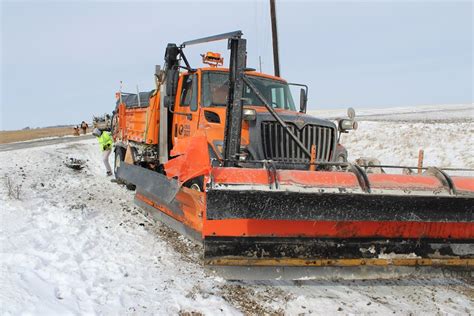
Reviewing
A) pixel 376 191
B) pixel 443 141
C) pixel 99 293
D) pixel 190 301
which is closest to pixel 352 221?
pixel 376 191

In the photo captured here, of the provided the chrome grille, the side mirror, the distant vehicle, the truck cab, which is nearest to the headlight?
the truck cab

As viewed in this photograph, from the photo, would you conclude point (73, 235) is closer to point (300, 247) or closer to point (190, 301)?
point (190, 301)

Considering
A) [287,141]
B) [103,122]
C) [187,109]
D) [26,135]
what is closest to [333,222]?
[287,141]

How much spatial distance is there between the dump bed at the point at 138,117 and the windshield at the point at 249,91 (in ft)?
5.43

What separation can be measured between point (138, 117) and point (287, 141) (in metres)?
4.89

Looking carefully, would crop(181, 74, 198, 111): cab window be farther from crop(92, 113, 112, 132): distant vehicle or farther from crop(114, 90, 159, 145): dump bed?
crop(92, 113, 112, 132): distant vehicle

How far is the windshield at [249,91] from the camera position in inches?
272

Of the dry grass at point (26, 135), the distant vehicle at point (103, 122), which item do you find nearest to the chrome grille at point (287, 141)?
the distant vehicle at point (103, 122)

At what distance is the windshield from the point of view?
6918 mm

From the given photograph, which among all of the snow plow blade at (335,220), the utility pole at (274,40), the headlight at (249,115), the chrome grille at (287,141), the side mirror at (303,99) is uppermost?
the utility pole at (274,40)

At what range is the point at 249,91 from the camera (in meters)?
7.16

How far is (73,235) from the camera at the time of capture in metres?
5.99

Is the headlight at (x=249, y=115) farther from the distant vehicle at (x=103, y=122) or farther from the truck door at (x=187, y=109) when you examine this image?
the distant vehicle at (x=103, y=122)

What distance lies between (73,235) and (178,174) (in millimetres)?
2180
